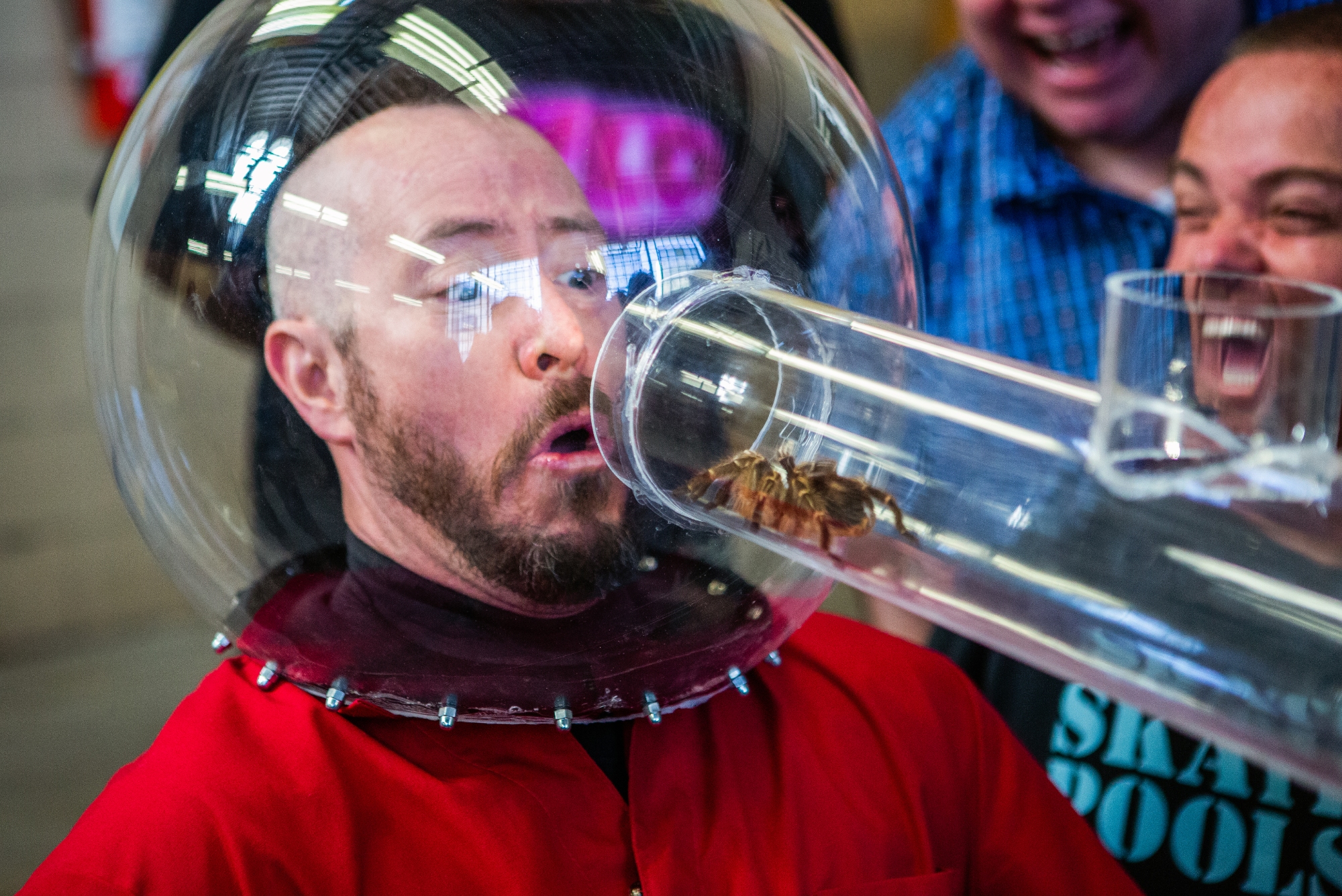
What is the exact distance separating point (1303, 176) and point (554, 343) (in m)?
0.83

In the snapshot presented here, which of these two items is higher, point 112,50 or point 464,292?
point 112,50

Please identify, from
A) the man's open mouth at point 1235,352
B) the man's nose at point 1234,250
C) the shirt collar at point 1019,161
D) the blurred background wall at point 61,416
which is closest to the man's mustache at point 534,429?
the man's open mouth at point 1235,352

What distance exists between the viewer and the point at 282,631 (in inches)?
30.9

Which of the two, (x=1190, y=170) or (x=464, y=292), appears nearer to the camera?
(x=464, y=292)

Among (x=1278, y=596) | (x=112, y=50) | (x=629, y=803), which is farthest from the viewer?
(x=112, y=50)

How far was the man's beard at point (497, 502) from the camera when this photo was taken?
0.68 m

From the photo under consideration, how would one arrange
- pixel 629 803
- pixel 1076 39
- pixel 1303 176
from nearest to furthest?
1. pixel 629 803
2. pixel 1303 176
3. pixel 1076 39

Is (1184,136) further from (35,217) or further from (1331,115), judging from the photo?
(35,217)

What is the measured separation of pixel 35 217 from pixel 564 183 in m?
3.04

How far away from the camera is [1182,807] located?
4.24 feet

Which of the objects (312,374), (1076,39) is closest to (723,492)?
(312,374)

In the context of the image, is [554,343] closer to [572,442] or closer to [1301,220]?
[572,442]

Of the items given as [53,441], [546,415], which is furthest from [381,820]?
[53,441]

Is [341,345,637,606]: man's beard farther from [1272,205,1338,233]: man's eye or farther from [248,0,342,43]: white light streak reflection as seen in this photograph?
[1272,205,1338,233]: man's eye
